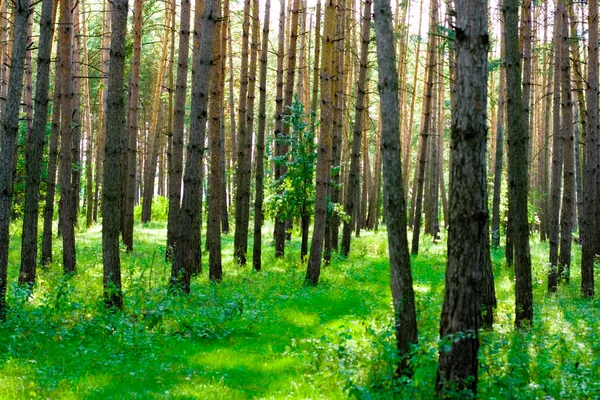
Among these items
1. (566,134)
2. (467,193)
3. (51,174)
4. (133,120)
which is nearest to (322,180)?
(566,134)

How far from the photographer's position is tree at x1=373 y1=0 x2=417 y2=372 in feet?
20.9

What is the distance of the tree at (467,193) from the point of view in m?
5.39

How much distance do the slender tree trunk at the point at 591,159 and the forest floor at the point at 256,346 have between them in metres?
0.85

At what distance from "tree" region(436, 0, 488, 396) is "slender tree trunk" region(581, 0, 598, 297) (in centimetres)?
919

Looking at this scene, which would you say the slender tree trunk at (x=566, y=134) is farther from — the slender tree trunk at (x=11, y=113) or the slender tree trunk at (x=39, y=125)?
the slender tree trunk at (x=11, y=113)

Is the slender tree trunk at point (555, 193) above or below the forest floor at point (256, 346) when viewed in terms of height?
above

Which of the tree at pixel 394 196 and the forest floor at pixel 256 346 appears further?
the tree at pixel 394 196

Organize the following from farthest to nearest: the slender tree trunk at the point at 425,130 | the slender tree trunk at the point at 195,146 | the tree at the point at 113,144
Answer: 1. the slender tree trunk at the point at 425,130
2. the slender tree trunk at the point at 195,146
3. the tree at the point at 113,144

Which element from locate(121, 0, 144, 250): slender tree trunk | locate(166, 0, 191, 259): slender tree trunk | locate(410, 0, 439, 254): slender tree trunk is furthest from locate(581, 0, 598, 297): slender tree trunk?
locate(121, 0, 144, 250): slender tree trunk

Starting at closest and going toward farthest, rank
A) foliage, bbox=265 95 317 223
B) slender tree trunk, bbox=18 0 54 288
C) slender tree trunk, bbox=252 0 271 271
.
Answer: slender tree trunk, bbox=18 0 54 288, slender tree trunk, bbox=252 0 271 271, foliage, bbox=265 95 317 223

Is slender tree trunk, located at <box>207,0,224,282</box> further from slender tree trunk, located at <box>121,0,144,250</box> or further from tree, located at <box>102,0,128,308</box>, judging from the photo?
slender tree trunk, located at <box>121,0,144,250</box>

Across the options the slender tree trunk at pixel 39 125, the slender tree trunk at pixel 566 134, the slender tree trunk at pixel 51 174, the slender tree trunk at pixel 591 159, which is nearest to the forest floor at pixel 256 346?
the slender tree trunk at pixel 591 159

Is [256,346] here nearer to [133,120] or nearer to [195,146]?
[195,146]

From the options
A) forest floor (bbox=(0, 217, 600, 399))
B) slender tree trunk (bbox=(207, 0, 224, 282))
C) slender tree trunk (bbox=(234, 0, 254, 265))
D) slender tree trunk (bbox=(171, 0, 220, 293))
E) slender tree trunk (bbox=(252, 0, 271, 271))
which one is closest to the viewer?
forest floor (bbox=(0, 217, 600, 399))
